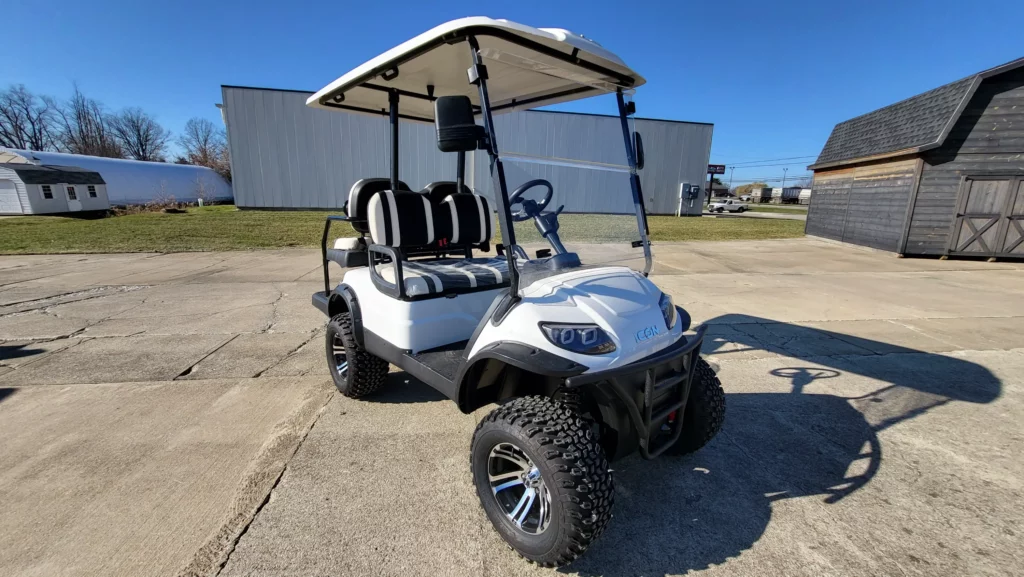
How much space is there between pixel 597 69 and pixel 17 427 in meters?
4.05

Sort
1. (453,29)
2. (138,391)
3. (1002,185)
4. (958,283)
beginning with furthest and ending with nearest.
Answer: (1002,185) → (958,283) → (138,391) → (453,29)

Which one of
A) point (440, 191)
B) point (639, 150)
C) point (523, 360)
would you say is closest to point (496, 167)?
point (523, 360)

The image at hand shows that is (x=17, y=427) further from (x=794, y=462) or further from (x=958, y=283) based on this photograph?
(x=958, y=283)

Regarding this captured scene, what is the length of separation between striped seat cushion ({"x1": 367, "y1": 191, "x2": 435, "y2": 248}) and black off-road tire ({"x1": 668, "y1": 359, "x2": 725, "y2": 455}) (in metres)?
2.10

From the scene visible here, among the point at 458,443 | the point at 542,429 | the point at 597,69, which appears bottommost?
the point at 458,443

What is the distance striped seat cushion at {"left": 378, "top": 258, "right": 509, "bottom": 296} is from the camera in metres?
2.58

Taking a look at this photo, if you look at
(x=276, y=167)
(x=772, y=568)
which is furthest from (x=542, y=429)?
(x=276, y=167)

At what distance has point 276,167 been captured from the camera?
2048 centimetres

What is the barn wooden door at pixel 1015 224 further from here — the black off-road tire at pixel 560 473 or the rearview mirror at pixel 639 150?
the black off-road tire at pixel 560 473

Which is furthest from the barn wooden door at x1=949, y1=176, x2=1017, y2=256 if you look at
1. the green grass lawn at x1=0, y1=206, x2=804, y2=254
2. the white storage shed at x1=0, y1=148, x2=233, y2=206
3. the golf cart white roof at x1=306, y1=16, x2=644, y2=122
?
the white storage shed at x1=0, y1=148, x2=233, y2=206

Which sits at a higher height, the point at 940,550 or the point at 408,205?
the point at 408,205

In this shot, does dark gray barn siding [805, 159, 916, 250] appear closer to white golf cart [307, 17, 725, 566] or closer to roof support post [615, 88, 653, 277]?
roof support post [615, 88, 653, 277]

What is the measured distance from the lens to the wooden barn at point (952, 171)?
9.50 meters

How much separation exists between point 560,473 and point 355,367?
1.87 m
